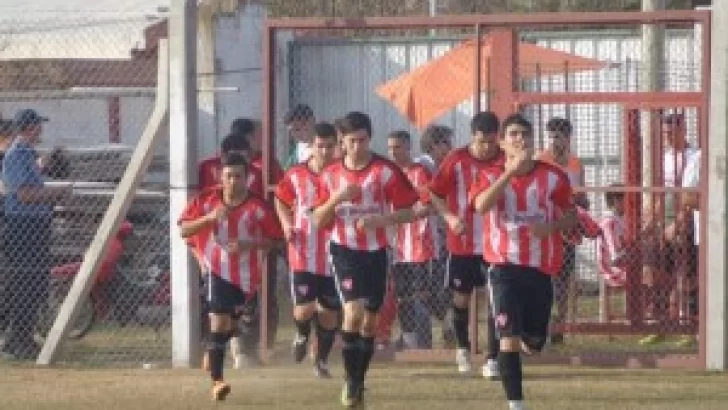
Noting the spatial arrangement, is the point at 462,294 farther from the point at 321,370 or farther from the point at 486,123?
the point at 486,123

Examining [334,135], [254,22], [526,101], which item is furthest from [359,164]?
[254,22]

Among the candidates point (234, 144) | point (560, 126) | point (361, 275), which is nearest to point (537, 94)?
point (560, 126)

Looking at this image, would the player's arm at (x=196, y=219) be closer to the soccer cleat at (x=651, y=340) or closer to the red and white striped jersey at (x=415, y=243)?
the red and white striped jersey at (x=415, y=243)

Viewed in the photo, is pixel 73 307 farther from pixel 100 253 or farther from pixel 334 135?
pixel 334 135

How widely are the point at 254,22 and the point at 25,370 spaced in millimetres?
10511

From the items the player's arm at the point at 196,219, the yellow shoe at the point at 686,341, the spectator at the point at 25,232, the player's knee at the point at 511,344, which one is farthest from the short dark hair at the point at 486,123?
the spectator at the point at 25,232

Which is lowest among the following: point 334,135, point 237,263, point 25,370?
point 25,370

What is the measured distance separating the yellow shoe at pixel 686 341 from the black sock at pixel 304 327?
4005 millimetres

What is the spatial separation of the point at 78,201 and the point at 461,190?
6807 millimetres

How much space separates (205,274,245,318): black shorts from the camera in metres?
14.4

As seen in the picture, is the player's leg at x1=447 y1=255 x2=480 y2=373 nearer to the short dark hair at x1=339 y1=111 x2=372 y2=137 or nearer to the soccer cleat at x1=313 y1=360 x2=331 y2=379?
the soccer cleat at x1=313 y1=360 x2=331 y2=379

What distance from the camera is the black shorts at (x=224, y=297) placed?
568 inches

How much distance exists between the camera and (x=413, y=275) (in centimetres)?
1764

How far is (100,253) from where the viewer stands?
16.7 meters
